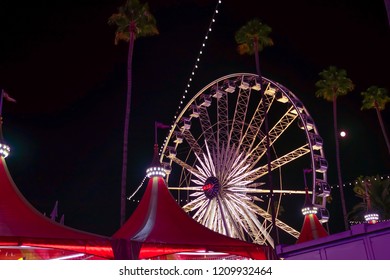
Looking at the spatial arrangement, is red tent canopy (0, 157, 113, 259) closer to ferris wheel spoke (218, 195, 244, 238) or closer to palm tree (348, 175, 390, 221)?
ferris wheel spoke (218, 195, 244, 238)

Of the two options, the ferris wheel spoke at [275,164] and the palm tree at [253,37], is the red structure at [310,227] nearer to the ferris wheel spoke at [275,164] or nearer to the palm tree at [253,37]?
the ferris wheel spoke at [275,164]

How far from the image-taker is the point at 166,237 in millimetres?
15969

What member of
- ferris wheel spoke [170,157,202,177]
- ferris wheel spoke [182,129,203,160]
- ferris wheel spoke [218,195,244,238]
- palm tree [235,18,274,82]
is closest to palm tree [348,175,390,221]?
palm tree [235,18,274,82]

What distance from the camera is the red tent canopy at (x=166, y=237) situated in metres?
14.8

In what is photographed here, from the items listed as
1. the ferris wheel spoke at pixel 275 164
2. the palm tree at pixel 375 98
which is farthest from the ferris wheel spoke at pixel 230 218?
the palm tree at pixel 375 98

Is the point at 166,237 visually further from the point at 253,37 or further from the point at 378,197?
the point at 378,197

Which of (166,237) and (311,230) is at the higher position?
(311,230)

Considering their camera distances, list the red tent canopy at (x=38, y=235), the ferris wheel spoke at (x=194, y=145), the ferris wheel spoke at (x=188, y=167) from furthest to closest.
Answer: the ferris wheel spoke at (x=194, y=145)
the ferris wheel spoke at (x=188, y=167)
the red tent canopy at (x=38, y=235)

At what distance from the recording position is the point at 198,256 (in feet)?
70.3

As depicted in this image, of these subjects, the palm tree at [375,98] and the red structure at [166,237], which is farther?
the palm tree at [375,98]

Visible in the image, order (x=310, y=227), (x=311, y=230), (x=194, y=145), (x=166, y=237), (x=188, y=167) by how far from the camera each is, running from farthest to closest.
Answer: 1. (x=310, y=227)
2. (x=311, y=230)
3. (x=194, y=145)
4. (x=188, y=167)
5. (x=166, y=237)

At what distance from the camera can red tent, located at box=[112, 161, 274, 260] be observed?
14797 mm

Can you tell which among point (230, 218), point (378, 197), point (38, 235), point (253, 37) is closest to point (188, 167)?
point (230, 218)
